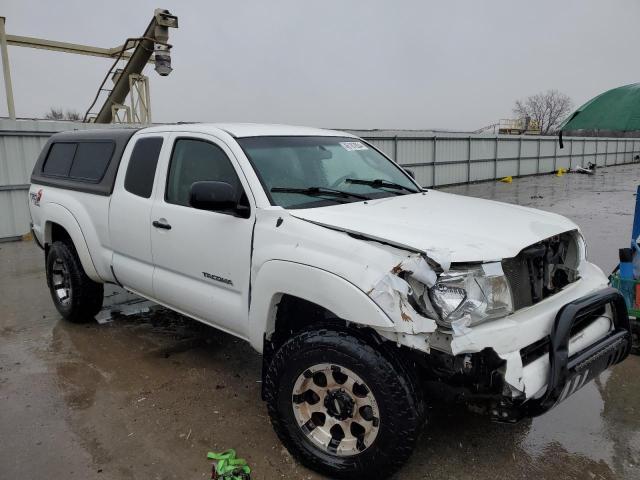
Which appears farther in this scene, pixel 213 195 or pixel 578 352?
pixel 213 195

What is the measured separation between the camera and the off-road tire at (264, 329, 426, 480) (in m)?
2.32

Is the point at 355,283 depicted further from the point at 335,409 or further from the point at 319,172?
the point at 319,172

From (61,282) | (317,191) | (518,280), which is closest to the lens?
(518,280)

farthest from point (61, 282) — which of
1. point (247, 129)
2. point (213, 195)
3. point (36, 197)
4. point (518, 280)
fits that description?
point (518, 280)

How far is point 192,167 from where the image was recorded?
3609 millimetres

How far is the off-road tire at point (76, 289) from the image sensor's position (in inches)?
188

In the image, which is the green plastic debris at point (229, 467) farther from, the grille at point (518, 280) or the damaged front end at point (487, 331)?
the grille at point (518, 280)

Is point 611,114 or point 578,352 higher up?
point 611,114

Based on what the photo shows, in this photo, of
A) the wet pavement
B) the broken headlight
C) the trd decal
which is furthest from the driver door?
the trd decal

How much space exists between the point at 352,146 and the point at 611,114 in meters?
2.55

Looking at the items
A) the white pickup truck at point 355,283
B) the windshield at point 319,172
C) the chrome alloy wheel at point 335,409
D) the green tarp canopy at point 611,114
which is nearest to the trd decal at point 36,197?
the white pickup truck at point 355,283

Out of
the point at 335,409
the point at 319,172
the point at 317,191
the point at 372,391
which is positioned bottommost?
the point at 335,409

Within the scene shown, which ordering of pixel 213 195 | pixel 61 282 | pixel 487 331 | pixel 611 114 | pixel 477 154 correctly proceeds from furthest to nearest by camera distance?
pixel 477 154 < pixel 61 282 < pixel 611 114 < pixel 213 195 < pixel 487 331

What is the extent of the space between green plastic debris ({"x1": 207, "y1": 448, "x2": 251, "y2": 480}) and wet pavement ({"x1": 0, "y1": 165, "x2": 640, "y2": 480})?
0.23 ft
